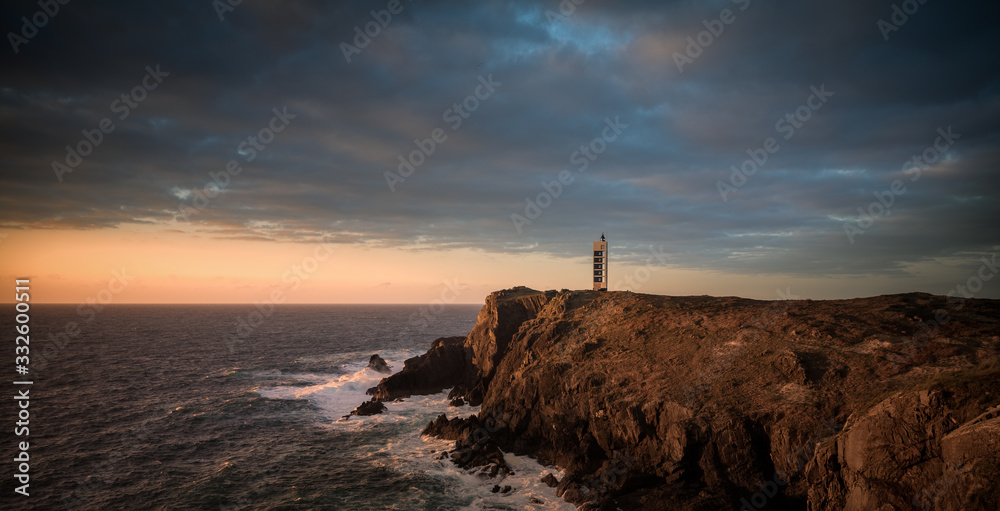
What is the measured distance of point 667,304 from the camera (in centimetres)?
4812

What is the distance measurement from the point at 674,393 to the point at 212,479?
116ft

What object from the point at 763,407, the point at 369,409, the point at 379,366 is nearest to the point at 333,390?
the point at 369,409

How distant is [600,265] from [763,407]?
4043 centimetres

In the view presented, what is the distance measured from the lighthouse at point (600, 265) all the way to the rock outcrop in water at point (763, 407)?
1936 centimetres

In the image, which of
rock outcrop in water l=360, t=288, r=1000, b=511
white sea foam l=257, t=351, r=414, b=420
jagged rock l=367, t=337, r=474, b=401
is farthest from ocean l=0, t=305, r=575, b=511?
rock outcrop in water l=360, t=288, r=1000, b=511

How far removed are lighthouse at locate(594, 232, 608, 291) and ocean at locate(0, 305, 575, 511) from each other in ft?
93.8

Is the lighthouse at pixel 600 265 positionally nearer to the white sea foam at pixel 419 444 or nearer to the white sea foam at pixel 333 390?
the white sea foam at pixel 419 444

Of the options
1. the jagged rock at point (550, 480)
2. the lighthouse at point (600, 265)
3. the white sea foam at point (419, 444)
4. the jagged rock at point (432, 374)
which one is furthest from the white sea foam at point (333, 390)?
the lighthouse at point (600, 265)

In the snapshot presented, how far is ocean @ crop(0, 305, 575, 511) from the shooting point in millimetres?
30406

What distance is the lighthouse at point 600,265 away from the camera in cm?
6769

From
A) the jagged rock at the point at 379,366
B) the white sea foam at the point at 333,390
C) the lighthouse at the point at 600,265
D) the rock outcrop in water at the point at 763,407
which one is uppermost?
the lighthouse at the point at 600,265

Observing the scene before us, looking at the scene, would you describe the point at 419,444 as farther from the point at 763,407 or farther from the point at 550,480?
the point at 763,407

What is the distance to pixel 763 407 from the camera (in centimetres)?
2839

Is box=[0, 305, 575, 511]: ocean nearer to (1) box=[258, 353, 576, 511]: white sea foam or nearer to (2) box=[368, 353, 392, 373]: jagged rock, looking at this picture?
(1) box=[258, 353, 576, 511]: white sea foam
